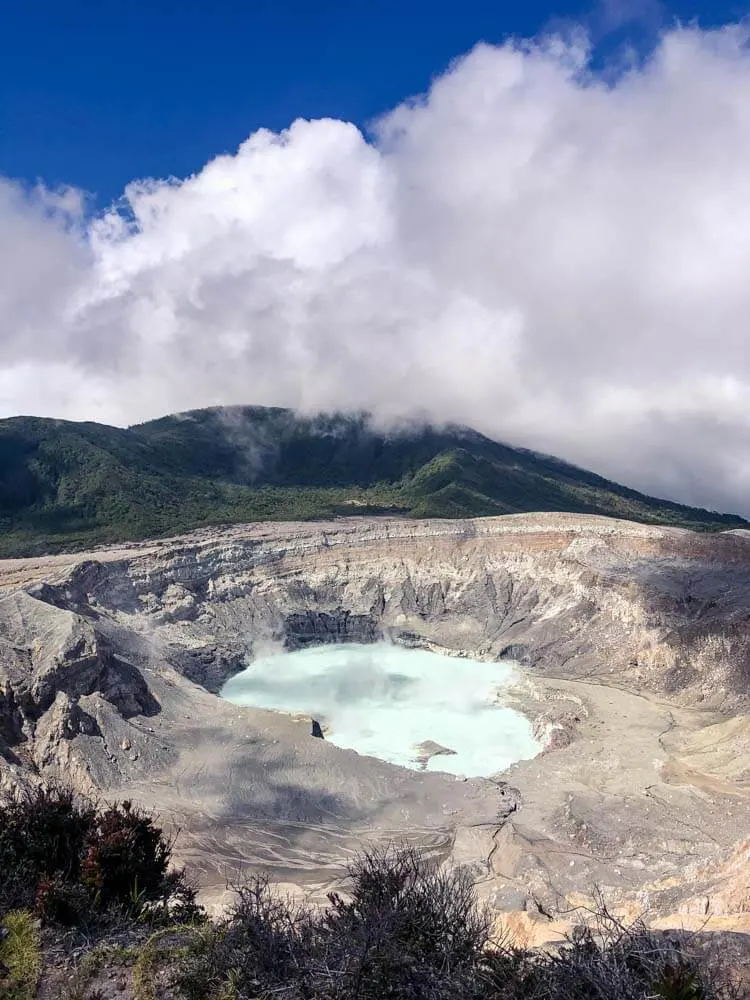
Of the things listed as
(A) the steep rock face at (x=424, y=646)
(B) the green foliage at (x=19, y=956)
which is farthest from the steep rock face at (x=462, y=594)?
(B) the green foliage at (x=19, y=956)

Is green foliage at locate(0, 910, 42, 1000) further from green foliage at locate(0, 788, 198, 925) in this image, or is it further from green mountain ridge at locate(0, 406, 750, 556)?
green mountain ridge at locate(0, 406, 750, 556)

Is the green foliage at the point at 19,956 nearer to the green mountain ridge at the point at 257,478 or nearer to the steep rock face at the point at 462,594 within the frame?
the steep rock face at the point at 462,594

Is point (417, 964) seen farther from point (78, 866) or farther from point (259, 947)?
point (78, 866)

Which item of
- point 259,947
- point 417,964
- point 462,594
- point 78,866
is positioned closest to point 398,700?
point 462,594

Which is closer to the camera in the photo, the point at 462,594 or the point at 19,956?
the point at 19,956

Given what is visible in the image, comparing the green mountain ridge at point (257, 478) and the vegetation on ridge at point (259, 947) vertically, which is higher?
Result: the green mountain ridge at point (257, 478)

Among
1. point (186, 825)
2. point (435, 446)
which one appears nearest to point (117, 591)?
point (186, 825)
